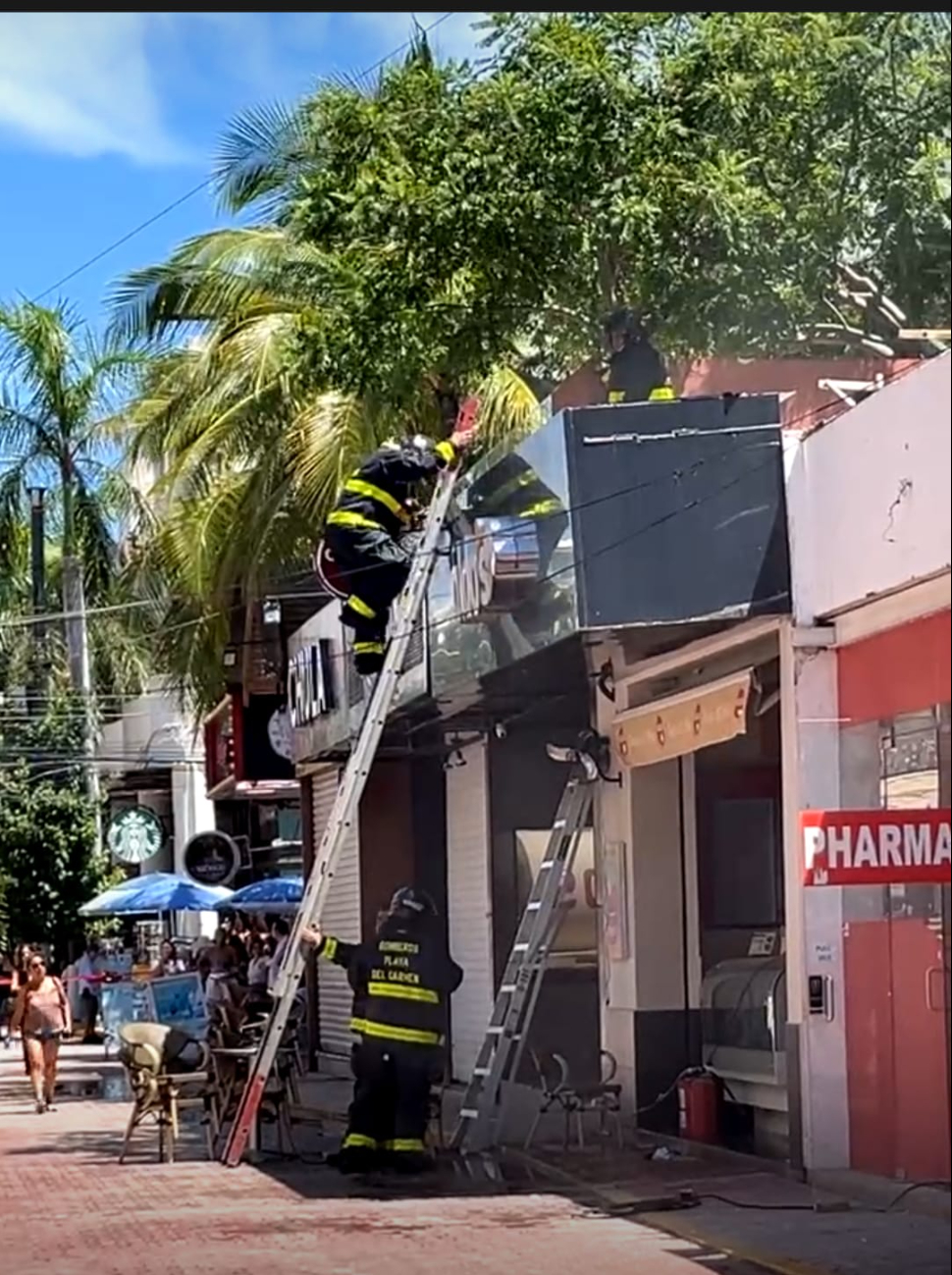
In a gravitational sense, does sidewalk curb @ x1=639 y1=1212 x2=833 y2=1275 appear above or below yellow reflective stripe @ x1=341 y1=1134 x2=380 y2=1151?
above

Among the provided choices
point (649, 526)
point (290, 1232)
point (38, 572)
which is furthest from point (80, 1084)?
point (649, 526)

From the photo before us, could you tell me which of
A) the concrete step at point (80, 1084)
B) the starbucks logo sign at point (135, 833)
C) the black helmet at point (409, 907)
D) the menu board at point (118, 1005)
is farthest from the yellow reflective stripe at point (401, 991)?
the starbucks logo sign at point (135, 833)

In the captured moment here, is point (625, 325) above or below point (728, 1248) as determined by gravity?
above

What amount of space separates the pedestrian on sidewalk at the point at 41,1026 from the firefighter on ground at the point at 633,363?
37.4 ft

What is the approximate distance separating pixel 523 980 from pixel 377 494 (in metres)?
3.61

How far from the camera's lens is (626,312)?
1004 centimetres

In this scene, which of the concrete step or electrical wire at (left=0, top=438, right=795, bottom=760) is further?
the concrete step

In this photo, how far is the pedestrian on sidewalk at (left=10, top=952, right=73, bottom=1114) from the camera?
19.7 m

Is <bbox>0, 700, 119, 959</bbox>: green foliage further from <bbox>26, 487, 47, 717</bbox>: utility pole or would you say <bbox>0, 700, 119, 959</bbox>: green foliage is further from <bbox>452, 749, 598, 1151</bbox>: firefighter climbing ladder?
<bbox>452, 749, 598, 1151</bbox>: firefighter climbing ladder

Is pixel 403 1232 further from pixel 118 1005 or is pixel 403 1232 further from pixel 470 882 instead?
pixel 118 1005

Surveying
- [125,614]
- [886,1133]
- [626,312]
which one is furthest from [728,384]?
[125,614]

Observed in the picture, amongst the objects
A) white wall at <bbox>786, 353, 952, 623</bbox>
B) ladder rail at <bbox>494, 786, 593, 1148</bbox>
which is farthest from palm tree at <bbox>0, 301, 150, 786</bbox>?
ladder rail at <bbox>494, 786, 593, 1148</bbox>

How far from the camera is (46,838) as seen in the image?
28969mm

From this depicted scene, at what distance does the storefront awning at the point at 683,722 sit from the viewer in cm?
1095
